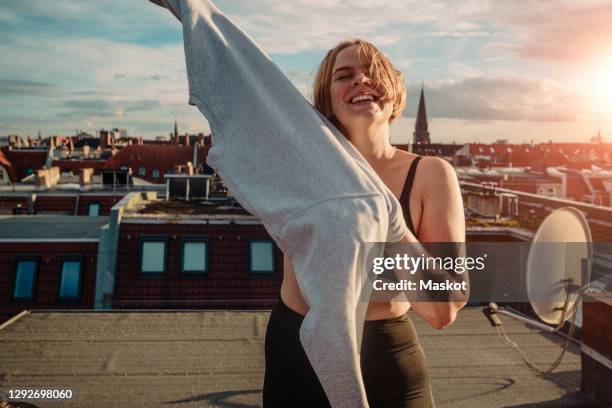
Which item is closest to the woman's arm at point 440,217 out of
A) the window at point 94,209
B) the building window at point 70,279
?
the building window at point 70,279

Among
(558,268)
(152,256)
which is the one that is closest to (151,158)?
(152,256)

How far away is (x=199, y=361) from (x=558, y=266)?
118 inches

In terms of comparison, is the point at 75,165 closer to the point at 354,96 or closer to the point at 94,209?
the point at 94,209

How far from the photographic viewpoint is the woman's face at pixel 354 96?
1.78 m

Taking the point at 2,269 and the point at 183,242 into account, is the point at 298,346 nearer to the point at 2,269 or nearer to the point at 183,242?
the point at 183,242

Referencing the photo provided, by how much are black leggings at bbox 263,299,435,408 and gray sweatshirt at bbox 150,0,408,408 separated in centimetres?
22

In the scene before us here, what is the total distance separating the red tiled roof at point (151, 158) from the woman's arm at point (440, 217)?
45674 millimetres

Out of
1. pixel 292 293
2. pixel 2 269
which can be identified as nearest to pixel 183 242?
pixel 2 269

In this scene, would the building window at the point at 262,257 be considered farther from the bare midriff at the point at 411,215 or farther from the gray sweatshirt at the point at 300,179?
the gray sweatshirt at the point at 300,179

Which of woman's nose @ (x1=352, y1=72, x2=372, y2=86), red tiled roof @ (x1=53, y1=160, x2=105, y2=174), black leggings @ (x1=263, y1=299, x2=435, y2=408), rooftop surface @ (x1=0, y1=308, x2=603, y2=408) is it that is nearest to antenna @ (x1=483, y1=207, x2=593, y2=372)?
rooftop surface @ (x1=0, y1=308, x2=603, y2=408)

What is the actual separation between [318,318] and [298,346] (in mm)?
401

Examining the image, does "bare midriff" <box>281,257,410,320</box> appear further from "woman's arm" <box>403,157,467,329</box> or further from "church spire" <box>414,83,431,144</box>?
"church spire" <box>414,83,431,144</box>

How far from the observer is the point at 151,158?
47.6 m

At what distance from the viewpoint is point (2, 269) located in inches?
504
